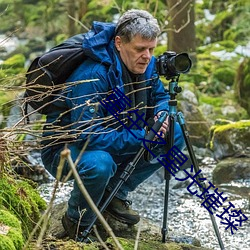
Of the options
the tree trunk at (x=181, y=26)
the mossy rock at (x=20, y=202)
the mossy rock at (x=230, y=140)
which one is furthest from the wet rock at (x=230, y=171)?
the tree trunk at (x=181, y=26)

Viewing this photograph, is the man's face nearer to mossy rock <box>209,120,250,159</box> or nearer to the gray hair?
the gray hair

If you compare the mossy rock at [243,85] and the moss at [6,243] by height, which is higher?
the moss at [6,243]

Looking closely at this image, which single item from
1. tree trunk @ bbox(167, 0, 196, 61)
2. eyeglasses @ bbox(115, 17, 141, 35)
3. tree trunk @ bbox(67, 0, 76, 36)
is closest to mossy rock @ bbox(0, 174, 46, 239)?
eyeglasses @ bbox(115, 17, 141, 35)

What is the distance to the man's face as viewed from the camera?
330 centimetres

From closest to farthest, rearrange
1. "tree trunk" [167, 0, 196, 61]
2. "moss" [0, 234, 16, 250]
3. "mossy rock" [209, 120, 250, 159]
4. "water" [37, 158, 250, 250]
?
"moss" [0, 234, 16, 250] < "water" [37, 158, 250, 250] < "mossy rock" [209, 120, 250, 159] < "tree trunk" [167, 0, 196, 61]

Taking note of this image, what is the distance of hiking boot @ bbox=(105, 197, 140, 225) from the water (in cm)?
31

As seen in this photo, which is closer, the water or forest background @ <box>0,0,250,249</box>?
the water

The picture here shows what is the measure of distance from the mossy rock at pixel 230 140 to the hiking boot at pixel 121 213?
10.00 ft

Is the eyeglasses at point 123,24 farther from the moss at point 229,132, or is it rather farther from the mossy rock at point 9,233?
the moss at point 229,132

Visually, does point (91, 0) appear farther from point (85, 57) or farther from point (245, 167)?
point (85, 57)

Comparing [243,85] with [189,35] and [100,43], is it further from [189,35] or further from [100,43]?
[100,43]

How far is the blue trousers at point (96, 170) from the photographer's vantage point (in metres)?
3.18

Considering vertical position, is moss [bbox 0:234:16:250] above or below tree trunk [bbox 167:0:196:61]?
above

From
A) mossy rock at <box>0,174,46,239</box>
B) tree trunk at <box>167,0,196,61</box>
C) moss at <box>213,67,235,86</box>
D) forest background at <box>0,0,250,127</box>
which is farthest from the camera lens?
moss at <box>213,67,235,86</box>
